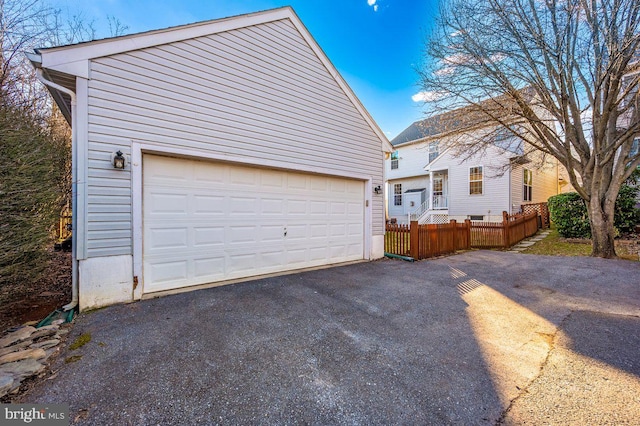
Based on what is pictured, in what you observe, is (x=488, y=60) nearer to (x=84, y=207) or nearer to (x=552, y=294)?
(x=552, y=294)

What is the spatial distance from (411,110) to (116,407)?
9.25m

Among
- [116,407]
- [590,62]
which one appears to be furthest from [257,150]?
[590,62]

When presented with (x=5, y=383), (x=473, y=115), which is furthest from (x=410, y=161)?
(x=5, y=383)

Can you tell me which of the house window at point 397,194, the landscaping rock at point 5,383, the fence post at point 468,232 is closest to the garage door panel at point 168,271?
the landscaping rock at point 5,383

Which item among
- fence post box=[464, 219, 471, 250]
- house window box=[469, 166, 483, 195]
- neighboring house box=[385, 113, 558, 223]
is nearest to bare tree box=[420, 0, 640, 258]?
neighboring house box=[385, 113, 558, 223]

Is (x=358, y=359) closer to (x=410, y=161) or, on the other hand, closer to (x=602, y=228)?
(x=602, y=228)

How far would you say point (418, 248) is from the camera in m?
7.30

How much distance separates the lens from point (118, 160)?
393 cm

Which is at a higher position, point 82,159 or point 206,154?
point 206,154

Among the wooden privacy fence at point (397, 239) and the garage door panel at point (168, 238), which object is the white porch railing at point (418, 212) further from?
the garage door panel at point (168, 238)

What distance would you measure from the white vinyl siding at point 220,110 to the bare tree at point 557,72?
10.4ft

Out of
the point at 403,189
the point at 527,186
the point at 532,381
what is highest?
the point at 403,189

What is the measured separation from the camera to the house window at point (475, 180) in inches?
567

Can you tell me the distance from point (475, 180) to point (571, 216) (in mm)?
4986
